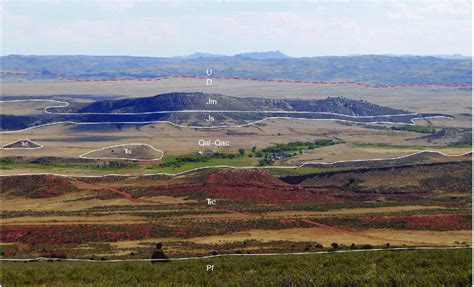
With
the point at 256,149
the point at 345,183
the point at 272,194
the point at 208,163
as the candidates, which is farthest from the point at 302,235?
the point at 256,149

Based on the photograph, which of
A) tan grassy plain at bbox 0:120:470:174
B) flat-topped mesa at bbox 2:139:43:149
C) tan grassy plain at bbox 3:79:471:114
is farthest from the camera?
tan grassy plain at bbox 3:79:471:114

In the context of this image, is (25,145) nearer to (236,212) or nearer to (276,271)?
(236,212)

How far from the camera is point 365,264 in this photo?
A: 2834cm

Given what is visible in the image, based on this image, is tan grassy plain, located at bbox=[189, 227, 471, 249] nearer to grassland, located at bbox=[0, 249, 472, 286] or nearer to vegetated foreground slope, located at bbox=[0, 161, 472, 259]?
vegetated foreground slope, located at bbox=[0, 161, 472, 259]

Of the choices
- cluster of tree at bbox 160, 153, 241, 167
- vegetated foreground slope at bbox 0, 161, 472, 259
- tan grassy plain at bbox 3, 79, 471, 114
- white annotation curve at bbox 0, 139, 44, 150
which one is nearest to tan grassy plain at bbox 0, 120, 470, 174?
white annotation curve at bbox 0, 139, 44, 150

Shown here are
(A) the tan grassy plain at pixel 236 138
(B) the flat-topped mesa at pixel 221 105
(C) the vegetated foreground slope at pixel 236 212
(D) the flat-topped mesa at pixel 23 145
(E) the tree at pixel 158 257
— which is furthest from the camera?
(B) the flat-topped mesa at pixel 221 105

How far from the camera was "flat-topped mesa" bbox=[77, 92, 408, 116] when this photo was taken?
118125 mm

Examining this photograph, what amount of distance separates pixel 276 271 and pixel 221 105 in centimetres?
9275

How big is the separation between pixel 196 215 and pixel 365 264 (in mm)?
20492

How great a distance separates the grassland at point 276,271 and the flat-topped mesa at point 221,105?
3324 inches

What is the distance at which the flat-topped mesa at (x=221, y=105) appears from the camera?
118 m

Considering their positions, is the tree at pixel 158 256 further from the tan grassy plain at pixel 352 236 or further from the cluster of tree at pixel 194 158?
the cluster of tree at pixel 194 158

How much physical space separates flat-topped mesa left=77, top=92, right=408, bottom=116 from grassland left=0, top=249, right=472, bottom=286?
8444 cm

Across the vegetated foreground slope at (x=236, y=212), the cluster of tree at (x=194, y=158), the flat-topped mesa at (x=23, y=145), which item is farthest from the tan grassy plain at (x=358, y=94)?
the vegetated foreground slope at (x=236, y=212)
